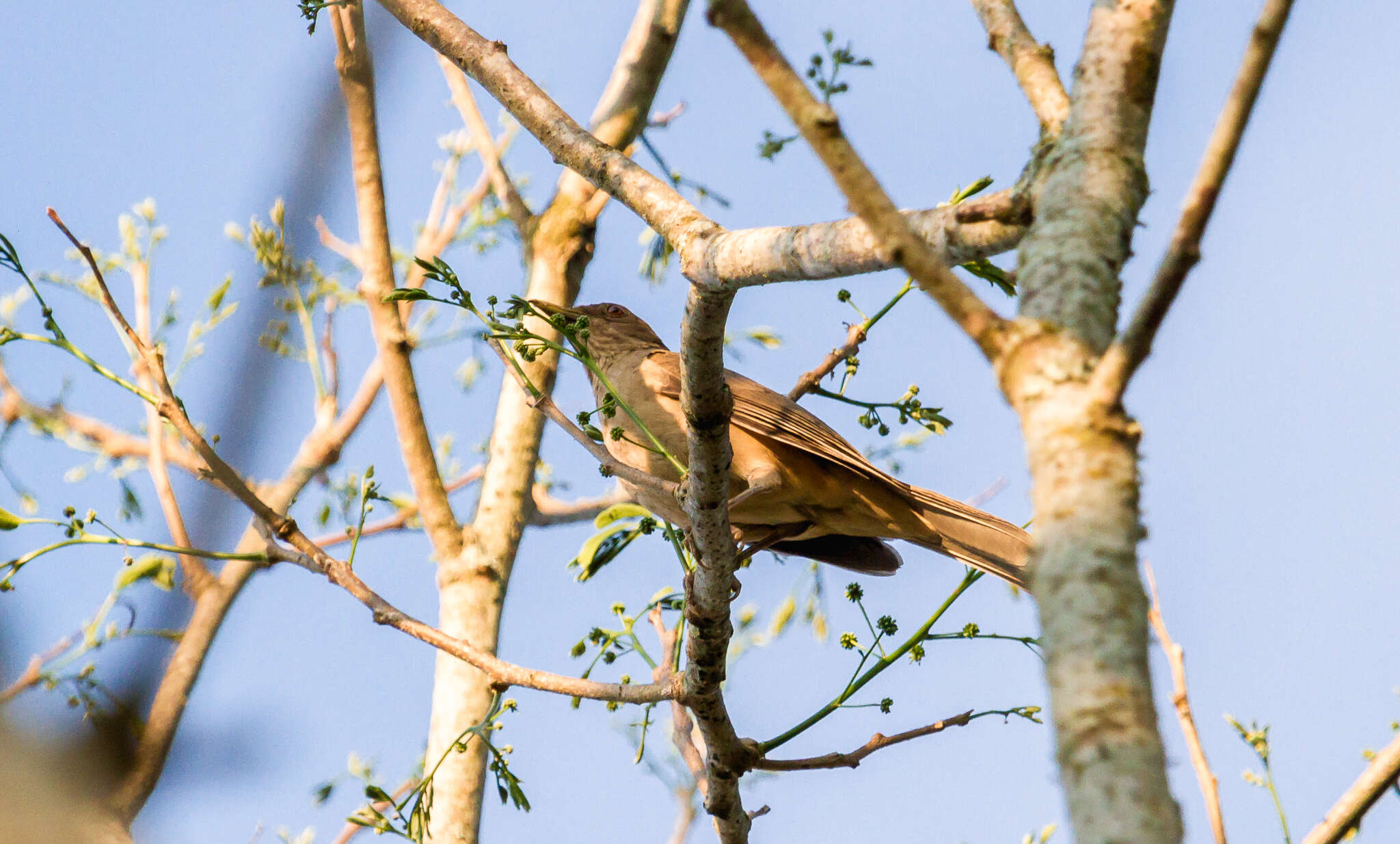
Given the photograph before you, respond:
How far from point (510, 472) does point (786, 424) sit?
145 cm

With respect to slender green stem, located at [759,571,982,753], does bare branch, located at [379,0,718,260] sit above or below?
above

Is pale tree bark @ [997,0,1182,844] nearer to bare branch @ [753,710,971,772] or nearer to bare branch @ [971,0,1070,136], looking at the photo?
bare branch @ [971,0,1070,136]

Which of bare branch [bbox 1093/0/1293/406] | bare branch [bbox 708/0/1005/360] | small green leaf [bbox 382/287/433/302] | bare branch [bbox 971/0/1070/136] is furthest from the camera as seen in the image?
small green leaf [bbox 382/287/433/302]

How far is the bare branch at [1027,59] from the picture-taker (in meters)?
2.76

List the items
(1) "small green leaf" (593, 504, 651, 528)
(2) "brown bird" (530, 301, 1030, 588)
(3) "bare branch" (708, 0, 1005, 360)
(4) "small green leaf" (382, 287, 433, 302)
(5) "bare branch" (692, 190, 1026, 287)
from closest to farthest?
1. (3) "bare branch" (708, 0, 1005, 360)
2. (5) "bare branch" (692, 190, 1026, 287)
3. (4) "small green leaf" (382, 287, 433, 302)
4. (2) "brown bird" (530, 301, 1030, 588)
5. (1) "small green leaf" (593, 504, 651, 528)

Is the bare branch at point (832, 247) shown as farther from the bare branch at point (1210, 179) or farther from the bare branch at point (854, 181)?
the bare branch at point (1210, 179)

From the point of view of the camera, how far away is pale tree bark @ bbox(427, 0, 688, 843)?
187 inches

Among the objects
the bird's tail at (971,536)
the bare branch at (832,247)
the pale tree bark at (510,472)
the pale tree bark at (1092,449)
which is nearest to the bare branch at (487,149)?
the pale tree bark at (510,472)

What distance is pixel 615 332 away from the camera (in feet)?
19.6

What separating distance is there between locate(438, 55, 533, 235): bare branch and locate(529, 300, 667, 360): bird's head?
0.78 m

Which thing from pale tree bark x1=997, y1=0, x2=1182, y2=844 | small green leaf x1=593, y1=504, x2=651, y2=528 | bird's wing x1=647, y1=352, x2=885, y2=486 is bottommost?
pale tree bark x1=997, y1=0, x2=1182, y2=844

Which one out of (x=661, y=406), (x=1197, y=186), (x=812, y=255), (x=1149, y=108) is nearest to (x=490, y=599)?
(x=661, y=406)

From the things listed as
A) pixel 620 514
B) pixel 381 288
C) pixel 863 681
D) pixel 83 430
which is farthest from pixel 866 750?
pixel 83 430

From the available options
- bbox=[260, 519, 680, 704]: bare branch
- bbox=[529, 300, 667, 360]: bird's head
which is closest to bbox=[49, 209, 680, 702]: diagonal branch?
bbox=[260, 519, 680, 704]: bare branch
